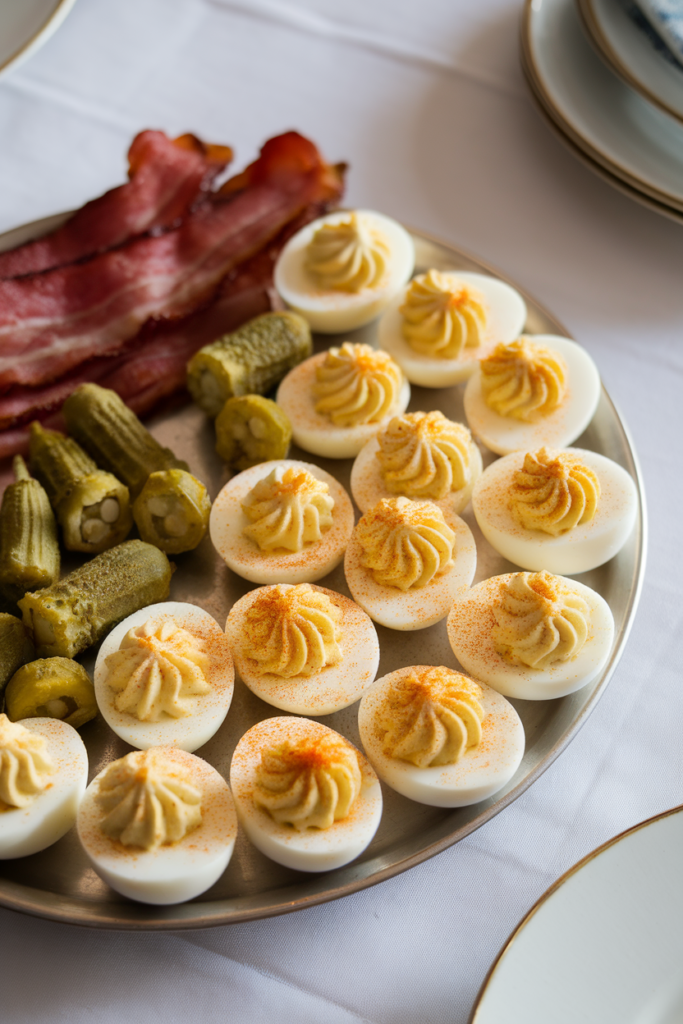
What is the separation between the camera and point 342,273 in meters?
2.24

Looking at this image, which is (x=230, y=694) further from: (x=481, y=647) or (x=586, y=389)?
(x=586, y=389)

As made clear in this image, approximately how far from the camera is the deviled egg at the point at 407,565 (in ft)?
5.70

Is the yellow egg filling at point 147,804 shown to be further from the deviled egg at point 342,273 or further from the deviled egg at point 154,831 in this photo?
the deviled egg at point 342,273

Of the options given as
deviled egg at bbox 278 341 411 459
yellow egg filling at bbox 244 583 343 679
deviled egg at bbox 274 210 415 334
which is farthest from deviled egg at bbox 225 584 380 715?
deviled egg at bbox 274 210 415 334

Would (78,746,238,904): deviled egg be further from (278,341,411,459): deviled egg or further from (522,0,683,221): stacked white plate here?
(522,0,683,221): stacked white plate

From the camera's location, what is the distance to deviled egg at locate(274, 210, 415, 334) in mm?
2229

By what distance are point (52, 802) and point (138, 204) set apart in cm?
154

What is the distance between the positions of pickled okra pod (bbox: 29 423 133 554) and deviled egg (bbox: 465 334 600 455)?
0.78 meters

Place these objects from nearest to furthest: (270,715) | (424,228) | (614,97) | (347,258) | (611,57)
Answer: (270,715), (347,258), (611,57), (614,97), (424,228)

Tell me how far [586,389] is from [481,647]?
69 cm

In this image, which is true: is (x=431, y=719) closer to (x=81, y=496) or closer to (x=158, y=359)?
(x=81, y=496)

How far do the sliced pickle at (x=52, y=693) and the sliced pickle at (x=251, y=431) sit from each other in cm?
61

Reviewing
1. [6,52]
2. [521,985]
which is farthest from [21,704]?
[6,52]

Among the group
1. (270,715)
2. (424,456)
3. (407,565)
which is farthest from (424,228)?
(270,715)
